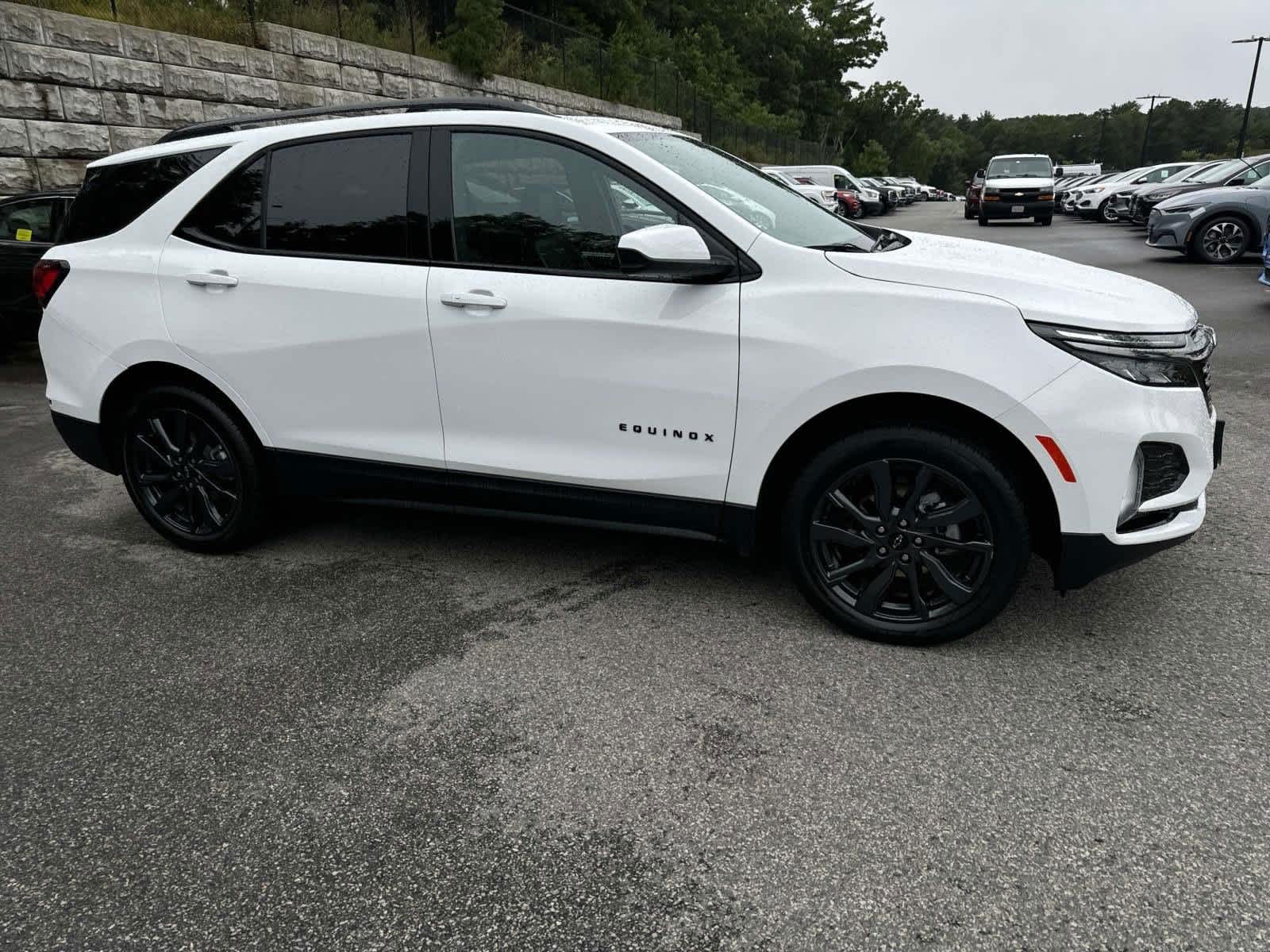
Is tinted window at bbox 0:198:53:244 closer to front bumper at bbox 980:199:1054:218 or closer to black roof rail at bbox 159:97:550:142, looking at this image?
black roof rail at bbox 159:97:550:142

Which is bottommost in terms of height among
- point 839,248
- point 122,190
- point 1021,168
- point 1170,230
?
point 1170,230

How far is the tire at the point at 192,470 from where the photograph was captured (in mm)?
4023

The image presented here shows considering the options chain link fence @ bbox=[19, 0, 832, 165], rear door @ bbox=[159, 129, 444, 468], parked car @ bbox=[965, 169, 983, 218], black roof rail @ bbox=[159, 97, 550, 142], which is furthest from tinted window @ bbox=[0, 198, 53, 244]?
parked car @ bbox=[965, 169, 983, 218]

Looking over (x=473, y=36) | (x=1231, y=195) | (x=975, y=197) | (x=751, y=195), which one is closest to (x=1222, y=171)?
(x=1231, y=195)

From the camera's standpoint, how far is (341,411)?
3.77 meters

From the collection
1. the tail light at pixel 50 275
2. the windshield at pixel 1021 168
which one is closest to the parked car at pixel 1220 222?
the windshield at pixel 1021 168

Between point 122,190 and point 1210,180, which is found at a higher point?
point 1210,180

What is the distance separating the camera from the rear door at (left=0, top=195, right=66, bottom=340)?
8.68 meters

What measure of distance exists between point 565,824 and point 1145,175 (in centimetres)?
2952

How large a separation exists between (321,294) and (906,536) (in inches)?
94.1

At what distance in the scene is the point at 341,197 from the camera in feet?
12.2

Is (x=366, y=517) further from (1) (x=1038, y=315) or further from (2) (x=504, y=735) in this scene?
(1) (x=1038, y=315)

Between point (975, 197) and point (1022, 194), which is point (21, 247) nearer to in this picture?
point (1022, 194)

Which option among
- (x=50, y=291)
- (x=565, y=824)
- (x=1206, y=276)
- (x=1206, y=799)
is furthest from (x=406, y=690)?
(x=1206, y=276)
